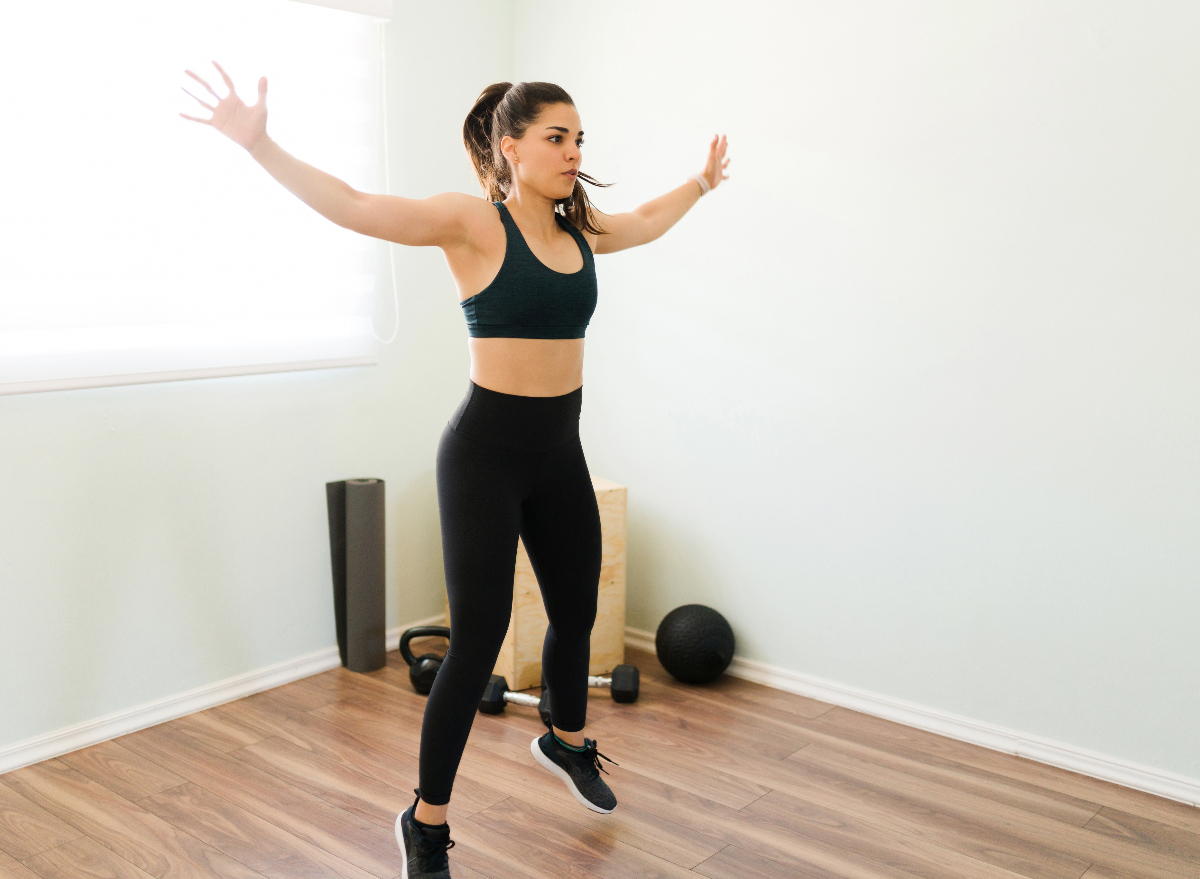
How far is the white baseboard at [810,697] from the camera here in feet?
7.52

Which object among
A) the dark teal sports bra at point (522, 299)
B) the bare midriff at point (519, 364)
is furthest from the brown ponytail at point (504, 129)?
the bare midriff at point (519, 364)

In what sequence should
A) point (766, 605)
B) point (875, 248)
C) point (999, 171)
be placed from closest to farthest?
point (999, 171)
point (875, 248)
point (766, 605)

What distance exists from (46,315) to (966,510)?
88.2 inches

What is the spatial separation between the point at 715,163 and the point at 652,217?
0.24m

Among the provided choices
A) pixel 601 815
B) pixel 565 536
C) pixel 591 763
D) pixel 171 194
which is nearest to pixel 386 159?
pixel 171 194

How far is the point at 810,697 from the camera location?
111 inches

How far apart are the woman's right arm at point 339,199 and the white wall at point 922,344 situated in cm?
129

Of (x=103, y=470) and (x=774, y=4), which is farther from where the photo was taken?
(x=774, y=4)

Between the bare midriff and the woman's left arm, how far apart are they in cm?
32

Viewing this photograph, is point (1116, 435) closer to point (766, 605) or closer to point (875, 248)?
point (875, 248)

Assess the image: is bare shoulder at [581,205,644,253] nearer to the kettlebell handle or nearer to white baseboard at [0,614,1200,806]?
the kettlebell handle

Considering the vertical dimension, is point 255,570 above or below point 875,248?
below

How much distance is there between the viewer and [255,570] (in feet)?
9.11

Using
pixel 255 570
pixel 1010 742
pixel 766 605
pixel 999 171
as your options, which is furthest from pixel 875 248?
pixel 255 570
